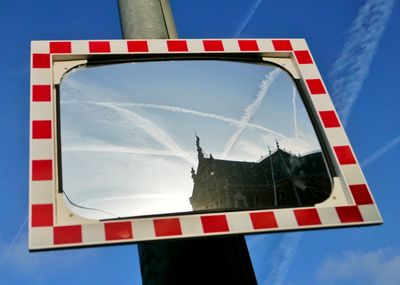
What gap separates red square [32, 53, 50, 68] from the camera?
2.32 meters

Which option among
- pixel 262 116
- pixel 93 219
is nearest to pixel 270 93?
pixel 262 116

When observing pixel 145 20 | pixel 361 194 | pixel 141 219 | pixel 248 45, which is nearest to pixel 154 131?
pixel 141 219

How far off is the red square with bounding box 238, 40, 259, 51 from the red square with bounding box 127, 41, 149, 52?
1.81 feet

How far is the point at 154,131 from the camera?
2180 mm

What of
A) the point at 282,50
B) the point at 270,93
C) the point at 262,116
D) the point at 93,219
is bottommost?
the point at 93,219

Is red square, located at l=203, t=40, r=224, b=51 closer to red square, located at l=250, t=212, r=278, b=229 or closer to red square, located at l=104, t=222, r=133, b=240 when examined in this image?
red square, located at l=250, t=212, r=278, b=229

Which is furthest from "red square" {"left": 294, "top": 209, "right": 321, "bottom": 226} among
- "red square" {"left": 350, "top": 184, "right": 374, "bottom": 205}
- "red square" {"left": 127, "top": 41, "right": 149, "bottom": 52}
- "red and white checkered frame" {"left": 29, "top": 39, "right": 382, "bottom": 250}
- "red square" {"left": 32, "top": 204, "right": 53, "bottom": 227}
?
"red square" {"left": 127, "top": 41, "right": 149, "bottom": 52}

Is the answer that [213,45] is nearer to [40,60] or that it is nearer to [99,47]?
[99,47]

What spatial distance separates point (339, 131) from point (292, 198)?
1.62ft

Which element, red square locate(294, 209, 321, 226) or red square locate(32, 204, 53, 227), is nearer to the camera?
red square locate(32, 204, 53, 227)

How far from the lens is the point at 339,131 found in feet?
7.43

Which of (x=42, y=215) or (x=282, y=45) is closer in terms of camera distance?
(x=42, y=215)

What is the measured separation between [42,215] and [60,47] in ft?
3.47

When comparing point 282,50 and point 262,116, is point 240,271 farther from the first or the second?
point 282,50
